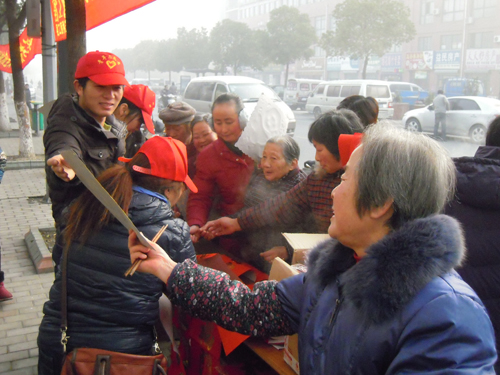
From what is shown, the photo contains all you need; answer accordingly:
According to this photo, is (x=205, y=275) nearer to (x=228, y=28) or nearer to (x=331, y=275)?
(x=331, y=275)

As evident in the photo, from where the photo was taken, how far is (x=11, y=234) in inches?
231

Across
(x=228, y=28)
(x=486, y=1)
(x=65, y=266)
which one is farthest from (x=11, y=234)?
(x=228, y=28)

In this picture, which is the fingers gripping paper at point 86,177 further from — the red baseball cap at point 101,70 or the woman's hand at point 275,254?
the red baseball cap at point 101,70

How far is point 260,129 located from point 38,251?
314cm

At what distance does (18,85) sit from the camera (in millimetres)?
10562

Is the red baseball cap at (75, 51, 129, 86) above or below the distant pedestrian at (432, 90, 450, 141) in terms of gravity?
above

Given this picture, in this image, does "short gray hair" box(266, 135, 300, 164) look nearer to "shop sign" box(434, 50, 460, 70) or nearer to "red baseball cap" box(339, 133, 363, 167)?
"red baseball cap" box(339, 133, 363, 167)

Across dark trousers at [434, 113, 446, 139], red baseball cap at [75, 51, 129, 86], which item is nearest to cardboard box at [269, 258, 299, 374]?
red baseball cap at [75, 51, 129, 86]

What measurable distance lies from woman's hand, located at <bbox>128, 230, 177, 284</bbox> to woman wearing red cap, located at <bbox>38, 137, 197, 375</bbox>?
282 mm

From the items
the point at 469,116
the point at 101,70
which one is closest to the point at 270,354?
the point at 101,70

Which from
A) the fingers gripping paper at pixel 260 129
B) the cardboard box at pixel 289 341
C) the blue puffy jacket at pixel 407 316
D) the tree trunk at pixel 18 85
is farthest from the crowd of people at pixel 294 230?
the tree trunk at pixel 18 85

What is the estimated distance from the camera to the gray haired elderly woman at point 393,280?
933 mm

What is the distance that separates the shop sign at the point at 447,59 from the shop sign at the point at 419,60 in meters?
0.47

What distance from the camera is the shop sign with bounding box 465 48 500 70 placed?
2791 centimetres
